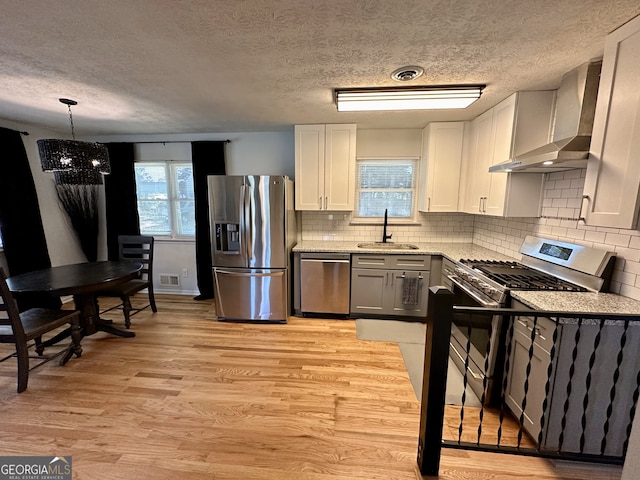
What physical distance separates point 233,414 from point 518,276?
7.85 ft

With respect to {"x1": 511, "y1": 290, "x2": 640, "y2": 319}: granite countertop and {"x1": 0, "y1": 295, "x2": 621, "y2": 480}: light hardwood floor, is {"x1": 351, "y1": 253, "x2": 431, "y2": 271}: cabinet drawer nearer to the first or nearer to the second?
{"x1": 0, "y1": 295, "x2": 621, "y2": 480}: light hardwood floor

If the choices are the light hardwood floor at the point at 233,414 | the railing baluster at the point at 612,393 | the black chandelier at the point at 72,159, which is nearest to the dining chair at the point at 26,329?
the light hardwood floor at the point at 233,414

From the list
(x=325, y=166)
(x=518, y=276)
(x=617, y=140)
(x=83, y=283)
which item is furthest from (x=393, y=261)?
(x=83, y=283)

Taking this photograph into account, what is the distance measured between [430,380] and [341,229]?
104 inches

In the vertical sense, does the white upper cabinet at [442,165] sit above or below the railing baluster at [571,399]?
above

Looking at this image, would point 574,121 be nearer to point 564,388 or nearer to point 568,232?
point 568,232

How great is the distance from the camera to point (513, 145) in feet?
7.60

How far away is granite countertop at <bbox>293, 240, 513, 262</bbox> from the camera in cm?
289

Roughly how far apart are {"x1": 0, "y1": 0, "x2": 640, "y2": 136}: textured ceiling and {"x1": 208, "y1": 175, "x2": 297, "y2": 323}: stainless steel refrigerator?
0.89m

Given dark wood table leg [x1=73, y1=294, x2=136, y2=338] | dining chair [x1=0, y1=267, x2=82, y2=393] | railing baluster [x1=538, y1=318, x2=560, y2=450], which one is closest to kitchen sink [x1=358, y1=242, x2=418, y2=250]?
railing baluster [x1=538, y1=318, x2=560, y2=450]

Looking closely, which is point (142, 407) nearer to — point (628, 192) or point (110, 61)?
point (110, 61)

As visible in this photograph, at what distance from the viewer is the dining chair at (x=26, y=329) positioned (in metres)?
1.95

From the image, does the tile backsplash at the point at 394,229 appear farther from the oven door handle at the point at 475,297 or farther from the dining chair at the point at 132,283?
the dining chair at the point at 132,283

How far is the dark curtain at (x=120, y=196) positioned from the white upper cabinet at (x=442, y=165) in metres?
4.13
